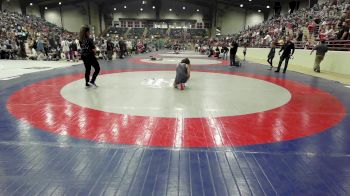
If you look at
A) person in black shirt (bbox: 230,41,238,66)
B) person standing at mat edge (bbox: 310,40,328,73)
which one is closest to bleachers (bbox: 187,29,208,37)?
person in black shirt (bbox: 230,41,238,66)

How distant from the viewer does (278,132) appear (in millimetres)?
3467

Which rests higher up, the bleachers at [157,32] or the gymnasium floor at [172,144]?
the bleachers at [157,32]

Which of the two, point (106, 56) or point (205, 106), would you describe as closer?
point (205, 106)

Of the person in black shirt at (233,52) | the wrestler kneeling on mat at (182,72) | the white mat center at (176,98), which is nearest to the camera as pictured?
the white mat center at (176,98)

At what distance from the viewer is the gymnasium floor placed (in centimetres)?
217

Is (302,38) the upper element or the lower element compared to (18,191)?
upper

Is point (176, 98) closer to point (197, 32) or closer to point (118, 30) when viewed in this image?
point (197, 32)

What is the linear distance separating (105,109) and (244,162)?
267 centimetres

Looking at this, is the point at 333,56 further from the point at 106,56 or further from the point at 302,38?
the point at 106,56

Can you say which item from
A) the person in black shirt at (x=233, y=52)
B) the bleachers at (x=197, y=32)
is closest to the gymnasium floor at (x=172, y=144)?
the person in black shirt at (x=233, y=52)

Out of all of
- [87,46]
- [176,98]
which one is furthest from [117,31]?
[176,98]

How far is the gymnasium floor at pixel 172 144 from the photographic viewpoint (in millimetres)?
2168

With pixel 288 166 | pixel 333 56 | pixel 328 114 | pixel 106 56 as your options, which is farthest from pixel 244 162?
pixel 106 56

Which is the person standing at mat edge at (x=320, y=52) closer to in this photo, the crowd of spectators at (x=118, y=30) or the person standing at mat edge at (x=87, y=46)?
the person standing at mat edge at (x=87, y=46)
